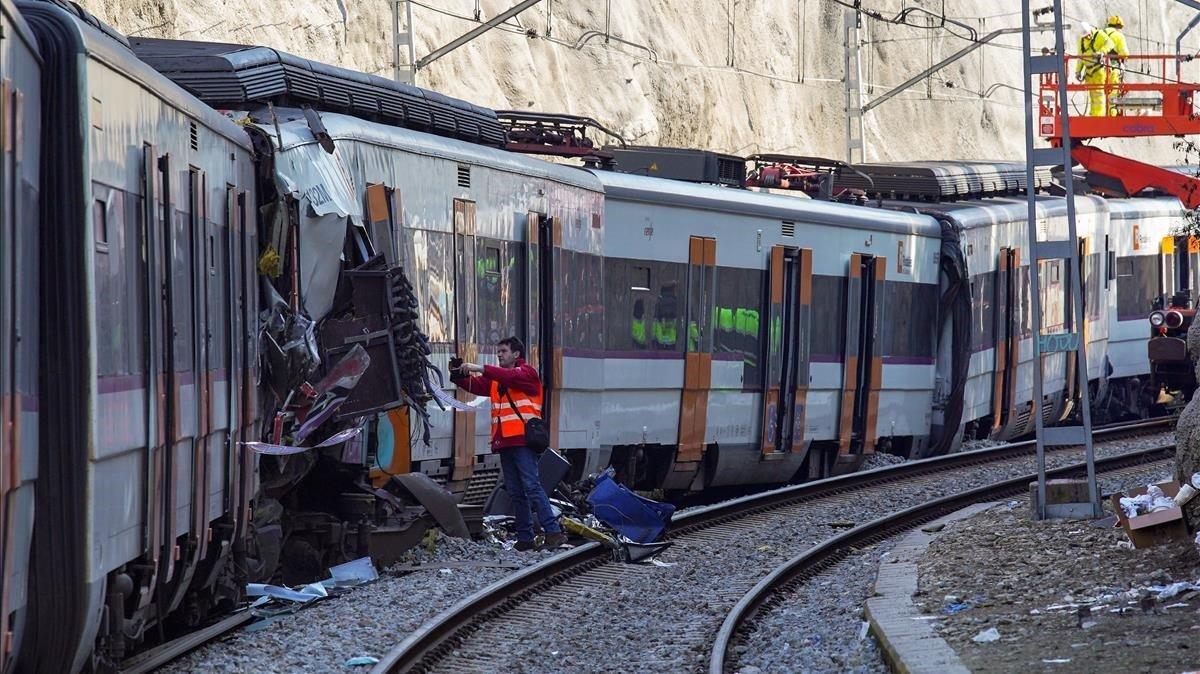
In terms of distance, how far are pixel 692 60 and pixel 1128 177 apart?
2465 cm

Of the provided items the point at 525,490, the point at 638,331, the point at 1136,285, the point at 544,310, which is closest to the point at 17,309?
the point at 525,490

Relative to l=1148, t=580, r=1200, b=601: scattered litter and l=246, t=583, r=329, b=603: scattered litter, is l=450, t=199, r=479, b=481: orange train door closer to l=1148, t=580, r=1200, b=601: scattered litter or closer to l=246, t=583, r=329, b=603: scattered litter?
l=246, t=583, r=329, b=603: scattered litter

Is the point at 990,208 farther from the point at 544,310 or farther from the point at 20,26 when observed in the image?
the point at 20,26

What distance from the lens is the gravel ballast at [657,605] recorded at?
9836mm

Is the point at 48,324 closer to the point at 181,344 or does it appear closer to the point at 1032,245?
the point at 181,344

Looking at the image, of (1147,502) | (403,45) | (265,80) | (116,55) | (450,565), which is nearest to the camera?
(116,55)

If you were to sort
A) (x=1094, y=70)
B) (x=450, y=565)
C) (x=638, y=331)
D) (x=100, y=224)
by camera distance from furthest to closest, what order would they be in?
(x=1094, y=70), (x=638, y=331), (x=450, y=565), (x=100, y=224)

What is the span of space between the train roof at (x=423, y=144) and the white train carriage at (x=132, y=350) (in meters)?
0.98

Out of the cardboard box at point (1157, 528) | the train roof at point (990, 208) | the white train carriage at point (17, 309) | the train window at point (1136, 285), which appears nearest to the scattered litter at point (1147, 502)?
the cardboard box at point (1157, 528)

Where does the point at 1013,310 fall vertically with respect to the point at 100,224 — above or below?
below

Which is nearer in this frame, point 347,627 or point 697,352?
point 347,627

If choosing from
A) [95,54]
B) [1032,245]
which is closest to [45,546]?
[95,54]

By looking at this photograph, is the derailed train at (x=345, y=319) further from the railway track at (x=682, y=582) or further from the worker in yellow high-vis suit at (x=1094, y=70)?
the worker in yellow high-vis suit at (x=1094, y=70)

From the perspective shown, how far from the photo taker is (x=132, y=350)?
7.38 m
